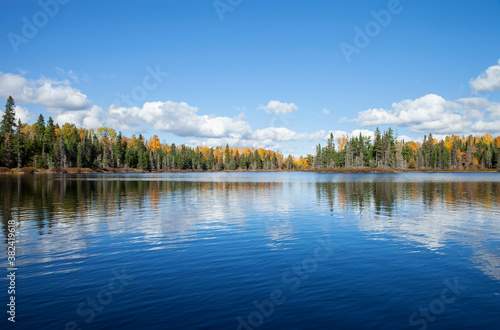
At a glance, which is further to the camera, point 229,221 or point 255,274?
point 229,221

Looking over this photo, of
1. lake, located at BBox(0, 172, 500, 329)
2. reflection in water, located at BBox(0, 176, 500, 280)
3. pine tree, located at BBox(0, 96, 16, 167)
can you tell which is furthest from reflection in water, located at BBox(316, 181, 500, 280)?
pine tree, located at BBox(0, 96, 16, 167)

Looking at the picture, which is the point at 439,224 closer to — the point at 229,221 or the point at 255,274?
the point at 229,221

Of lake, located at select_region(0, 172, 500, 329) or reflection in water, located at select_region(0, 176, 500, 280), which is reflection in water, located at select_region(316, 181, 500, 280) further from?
lake, located at select_region(0, 172, 500, 329)

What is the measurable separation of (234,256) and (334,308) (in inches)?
293

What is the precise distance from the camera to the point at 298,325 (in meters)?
10.1

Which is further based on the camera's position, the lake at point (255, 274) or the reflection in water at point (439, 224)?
the reflection in water at point (439, 224)

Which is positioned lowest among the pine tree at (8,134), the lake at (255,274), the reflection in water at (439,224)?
the reflection in water at (439,224)

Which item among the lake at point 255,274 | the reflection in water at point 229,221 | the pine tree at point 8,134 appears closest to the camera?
the lake at point 255,274

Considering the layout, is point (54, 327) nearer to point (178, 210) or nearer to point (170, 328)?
point (170, 328)

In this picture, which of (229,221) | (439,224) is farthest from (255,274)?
(439,224)

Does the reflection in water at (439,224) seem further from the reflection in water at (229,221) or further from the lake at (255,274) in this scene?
the lake at (255,274)

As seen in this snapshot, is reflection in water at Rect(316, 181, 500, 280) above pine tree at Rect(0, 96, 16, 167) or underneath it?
underneath

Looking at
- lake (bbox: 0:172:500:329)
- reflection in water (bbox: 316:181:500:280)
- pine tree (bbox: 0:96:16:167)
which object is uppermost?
pine tree (bbox: 0:96:16:167)

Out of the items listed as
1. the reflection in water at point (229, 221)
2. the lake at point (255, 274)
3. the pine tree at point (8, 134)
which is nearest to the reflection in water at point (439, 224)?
the reflection in water at point (229, 221)
